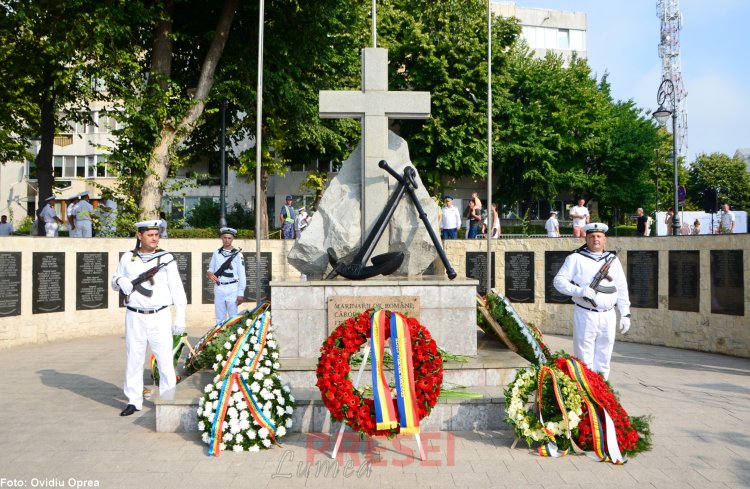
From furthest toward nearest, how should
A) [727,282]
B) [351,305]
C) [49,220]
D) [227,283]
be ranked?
[49,220] → [727,282] → [227,283] → [351,305]

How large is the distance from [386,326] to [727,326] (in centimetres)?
959

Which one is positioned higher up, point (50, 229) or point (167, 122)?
point (167, 122)

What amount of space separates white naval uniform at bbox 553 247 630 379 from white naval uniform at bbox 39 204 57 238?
55.0ft

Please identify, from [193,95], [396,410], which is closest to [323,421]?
[396,410]

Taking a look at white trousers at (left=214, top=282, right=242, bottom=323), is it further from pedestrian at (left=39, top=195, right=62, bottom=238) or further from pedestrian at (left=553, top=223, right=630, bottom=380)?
pedestrian at (left=39, top=195, right=62, bottom=238)

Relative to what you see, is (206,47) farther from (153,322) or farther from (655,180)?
(655,180)

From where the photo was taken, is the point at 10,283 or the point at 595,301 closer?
the point at 595,301

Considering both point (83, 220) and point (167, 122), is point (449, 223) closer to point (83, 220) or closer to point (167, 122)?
point (167, 122)

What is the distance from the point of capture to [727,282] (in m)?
12.6

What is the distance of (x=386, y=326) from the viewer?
244 inches

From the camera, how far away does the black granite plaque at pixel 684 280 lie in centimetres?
1336

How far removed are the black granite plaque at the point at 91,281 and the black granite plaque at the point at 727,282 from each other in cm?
1371

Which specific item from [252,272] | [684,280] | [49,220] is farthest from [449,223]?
[49,220]

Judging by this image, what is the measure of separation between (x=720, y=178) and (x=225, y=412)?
7019cm
